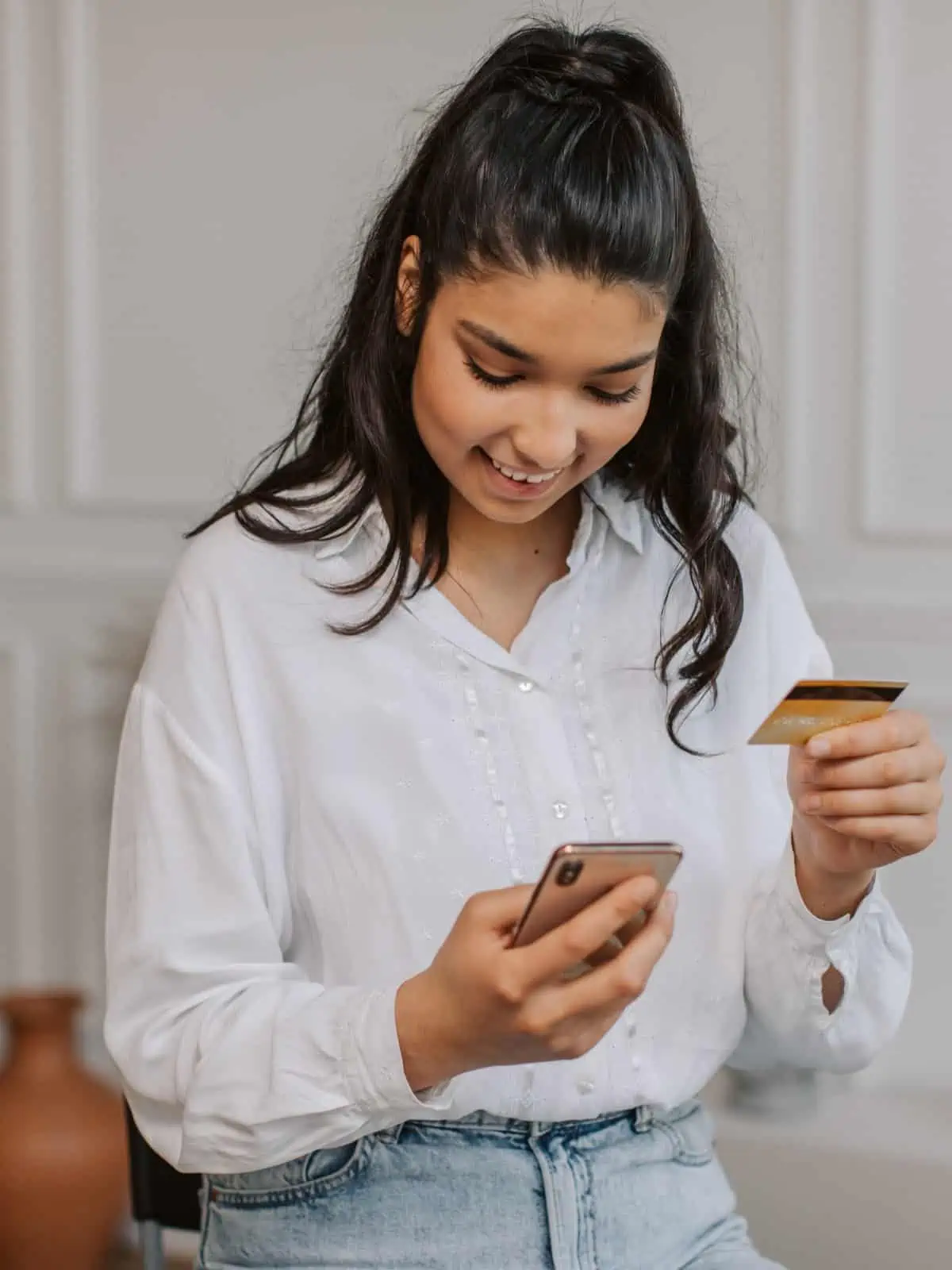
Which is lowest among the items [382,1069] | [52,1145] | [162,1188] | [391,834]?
[52,1145]

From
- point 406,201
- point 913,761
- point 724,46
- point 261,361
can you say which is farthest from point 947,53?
point 913,761

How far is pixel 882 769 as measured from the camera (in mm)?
1139

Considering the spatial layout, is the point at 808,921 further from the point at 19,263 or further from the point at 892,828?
the point at 19,263

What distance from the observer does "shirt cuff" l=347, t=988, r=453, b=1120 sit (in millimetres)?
1093

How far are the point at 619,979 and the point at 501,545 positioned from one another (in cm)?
46

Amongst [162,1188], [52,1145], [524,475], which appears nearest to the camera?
[524,475]

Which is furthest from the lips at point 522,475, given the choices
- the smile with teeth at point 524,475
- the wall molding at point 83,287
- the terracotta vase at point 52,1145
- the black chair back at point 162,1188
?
the wall molding at point 83,287

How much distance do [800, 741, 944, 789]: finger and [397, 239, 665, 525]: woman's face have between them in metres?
0.26

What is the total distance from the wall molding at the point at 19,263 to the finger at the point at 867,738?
1635 millimetres

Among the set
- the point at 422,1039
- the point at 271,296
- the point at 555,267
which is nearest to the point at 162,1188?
the point at 422,1039

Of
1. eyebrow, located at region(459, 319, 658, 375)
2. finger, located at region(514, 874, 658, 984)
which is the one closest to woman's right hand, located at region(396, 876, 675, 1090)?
finger, located at region(514, 874, 658, 984)

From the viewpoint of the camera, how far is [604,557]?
54.8 inches

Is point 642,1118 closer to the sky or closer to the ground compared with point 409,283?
closer to the ground

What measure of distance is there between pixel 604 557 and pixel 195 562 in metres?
0.32
